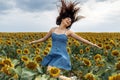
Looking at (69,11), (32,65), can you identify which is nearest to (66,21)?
(69,11)

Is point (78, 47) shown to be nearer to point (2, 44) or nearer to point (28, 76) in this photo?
point (2, 44)

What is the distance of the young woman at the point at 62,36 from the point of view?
747 centimetres

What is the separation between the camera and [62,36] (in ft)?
25.0

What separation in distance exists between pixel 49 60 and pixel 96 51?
4.21 meters

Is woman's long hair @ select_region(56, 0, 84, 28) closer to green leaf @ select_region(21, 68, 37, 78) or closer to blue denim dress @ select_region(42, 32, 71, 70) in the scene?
blue denim dress @ select_region(42, 32, 71, 70)

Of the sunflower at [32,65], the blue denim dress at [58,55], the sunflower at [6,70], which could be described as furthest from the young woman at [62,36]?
the sunflower at [6,70]

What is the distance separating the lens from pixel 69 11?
789cm

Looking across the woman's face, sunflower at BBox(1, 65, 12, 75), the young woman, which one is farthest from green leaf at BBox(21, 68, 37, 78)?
the woman's face

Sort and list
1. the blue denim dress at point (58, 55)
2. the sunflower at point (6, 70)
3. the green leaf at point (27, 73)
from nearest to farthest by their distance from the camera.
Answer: the green leaf at point (27, 73) < the sunflower at point (6, 70) < the blue denim dress at point (58, 55)

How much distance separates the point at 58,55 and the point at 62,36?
1.04 feet

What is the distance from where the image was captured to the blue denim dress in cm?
742

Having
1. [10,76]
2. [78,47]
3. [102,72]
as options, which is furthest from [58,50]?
[78,47]

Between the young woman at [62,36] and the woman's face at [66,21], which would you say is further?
the woman's face at [66,21]

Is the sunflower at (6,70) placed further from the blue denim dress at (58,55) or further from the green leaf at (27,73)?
the blue denim dress at (58,55)
